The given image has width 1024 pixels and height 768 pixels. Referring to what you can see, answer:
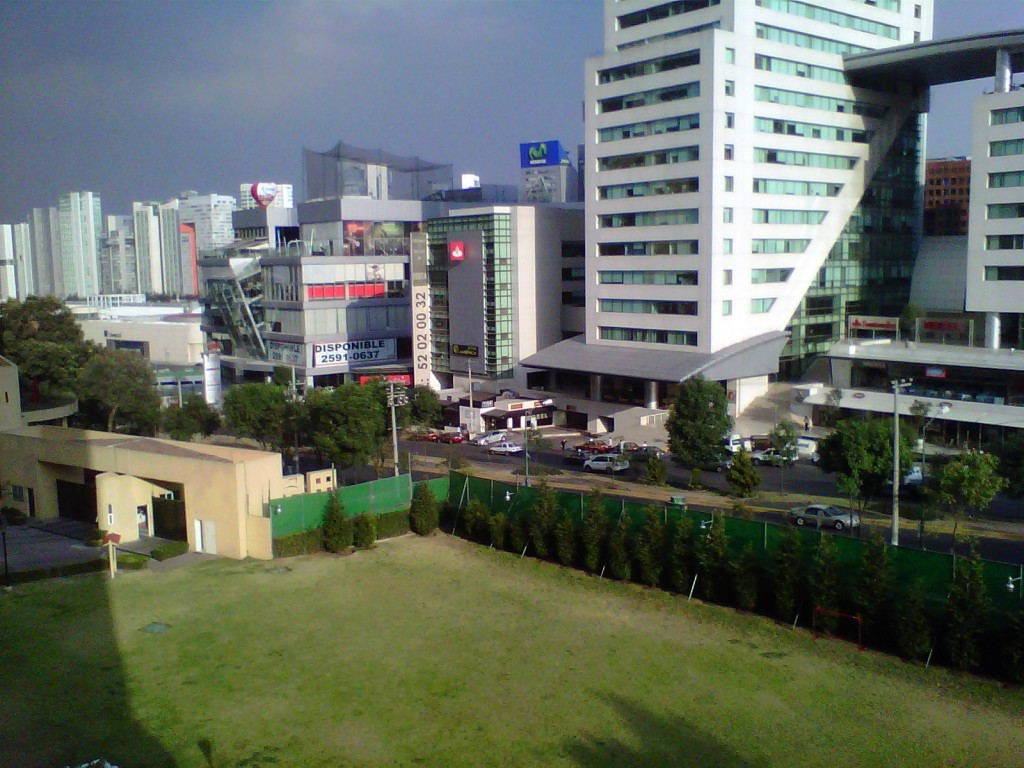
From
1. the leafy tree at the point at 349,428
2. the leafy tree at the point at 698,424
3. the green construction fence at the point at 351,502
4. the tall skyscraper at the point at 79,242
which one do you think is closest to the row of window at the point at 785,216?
the leafy tree at the point at 698,424

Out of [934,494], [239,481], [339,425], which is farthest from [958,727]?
[339,425]

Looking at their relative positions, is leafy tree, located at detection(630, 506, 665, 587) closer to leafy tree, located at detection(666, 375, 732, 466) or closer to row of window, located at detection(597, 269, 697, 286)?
leafy tree, located at detection(666, 375, 732, 466)

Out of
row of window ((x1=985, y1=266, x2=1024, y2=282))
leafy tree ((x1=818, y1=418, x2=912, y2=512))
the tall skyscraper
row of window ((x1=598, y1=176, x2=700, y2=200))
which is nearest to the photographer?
leafy tree ((x1=818, y1=418, x2=912, y2=512))

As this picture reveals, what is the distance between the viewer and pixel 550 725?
14.5 metres

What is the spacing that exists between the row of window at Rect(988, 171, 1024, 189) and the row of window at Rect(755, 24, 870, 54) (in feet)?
41.6

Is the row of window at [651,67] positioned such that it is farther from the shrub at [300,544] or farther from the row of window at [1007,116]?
the shrub at [300,544]

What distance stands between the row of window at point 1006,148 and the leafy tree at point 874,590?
28.4 meters

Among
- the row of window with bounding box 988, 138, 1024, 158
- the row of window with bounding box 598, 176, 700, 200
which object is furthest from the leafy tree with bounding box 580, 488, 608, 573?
the row of window with bounding box 988, 138, 1024, 158

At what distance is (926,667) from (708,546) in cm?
496

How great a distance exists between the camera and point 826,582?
18328 millimetres

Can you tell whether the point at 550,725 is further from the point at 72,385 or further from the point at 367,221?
the point at 367,221

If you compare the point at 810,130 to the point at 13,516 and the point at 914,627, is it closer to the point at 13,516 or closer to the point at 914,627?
the point at 914,627

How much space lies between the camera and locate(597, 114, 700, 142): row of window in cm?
4491

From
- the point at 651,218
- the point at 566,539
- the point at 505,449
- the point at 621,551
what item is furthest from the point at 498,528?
the point at 651,218
